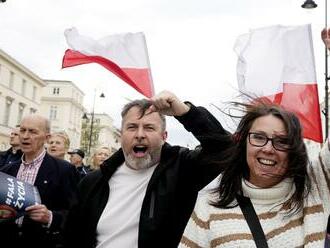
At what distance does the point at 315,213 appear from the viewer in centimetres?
250

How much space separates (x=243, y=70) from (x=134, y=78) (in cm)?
97

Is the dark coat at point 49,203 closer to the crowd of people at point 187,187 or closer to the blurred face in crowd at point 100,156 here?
the crowd of people at point 187,187

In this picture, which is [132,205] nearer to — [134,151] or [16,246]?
[134,151]

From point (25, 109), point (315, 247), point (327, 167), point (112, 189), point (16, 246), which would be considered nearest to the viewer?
point (315, 247)

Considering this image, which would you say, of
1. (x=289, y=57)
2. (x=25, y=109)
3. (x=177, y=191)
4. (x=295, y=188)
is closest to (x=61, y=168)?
(x=177, y=191)

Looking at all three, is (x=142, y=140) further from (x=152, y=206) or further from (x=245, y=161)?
(x=245, y=161)

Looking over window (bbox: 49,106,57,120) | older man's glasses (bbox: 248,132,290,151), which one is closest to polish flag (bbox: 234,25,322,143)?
older man's glasses (bbox: 248,132,290,151)

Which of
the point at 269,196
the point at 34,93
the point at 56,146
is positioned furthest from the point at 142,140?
→ the point at 34,93

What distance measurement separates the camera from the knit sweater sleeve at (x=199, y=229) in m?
2.60

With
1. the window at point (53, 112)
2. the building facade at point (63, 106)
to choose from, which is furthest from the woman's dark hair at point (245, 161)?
the window at point (53, 112)

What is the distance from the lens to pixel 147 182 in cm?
344

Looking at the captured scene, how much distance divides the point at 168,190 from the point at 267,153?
0.85 m

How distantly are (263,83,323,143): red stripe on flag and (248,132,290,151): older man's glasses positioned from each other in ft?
5.17

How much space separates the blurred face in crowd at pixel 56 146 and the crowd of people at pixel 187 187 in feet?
10.4
